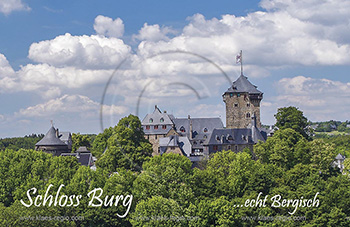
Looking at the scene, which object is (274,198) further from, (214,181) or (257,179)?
(214,181)

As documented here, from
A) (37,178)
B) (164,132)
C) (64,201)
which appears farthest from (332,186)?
(164,132)

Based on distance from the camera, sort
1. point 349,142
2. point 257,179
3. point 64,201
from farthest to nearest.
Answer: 1. point 349,142
2. point 257,179
3. point 64,201

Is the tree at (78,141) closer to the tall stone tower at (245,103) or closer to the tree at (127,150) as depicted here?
the tall stone tower at (245,103)

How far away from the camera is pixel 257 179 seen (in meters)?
59.3

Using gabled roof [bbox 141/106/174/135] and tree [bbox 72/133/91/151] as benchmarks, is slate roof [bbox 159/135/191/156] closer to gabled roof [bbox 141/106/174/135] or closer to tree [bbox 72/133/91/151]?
gabled roof [bbox 141/106/174/135]

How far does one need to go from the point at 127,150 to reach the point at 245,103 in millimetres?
31105

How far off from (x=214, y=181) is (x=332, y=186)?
13041 millimetres

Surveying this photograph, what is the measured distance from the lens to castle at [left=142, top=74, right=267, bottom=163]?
89.2 m

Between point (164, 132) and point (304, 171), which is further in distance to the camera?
point (164, 132)

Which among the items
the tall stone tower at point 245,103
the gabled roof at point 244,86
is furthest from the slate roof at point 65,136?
the gabled roof at point 244,86

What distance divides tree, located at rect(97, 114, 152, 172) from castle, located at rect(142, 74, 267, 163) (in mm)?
12108

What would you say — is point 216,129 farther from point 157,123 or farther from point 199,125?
point 199,125

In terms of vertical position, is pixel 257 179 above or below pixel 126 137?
below

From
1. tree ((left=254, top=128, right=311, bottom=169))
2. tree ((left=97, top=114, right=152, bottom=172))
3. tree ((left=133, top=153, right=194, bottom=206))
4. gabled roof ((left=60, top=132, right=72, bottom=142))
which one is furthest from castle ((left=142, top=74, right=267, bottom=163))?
tree ((left=133, top=153, right=194, bottom=206))
